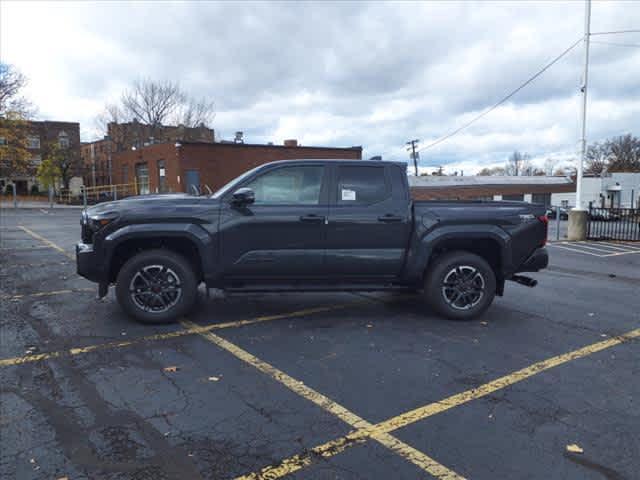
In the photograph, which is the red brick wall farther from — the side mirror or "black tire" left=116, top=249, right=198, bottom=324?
"black tire" left=116, top=249, right=198, bottom=324

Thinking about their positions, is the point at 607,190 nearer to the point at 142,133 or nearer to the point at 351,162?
the point at 142,133

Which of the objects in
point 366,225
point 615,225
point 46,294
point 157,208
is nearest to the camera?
point 157,208

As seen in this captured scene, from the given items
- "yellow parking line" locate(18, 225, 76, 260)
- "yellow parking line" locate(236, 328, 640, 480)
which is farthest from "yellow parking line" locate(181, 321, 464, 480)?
"yellow parking line" locate(18, 225, 76, 260)

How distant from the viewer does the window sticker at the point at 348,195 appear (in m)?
5.53

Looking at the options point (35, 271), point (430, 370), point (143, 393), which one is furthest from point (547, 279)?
point (35, 271)

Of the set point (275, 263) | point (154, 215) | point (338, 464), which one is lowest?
point (338, 464)

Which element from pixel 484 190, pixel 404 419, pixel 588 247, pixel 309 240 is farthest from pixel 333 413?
pixel 484 190

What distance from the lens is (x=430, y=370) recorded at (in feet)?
13.7

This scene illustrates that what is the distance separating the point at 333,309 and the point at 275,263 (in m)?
1.24

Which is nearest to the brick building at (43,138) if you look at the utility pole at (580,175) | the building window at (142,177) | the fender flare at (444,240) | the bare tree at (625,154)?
the building window at (142,177)

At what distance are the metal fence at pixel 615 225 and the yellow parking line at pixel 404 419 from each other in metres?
13.9

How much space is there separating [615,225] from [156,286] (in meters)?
17.7

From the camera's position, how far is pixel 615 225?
17359mm

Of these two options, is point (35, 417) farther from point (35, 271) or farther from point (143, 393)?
point (35, 271)
